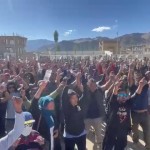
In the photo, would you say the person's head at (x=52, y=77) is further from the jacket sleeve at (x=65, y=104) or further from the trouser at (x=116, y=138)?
the trouser at (x=116, y=138)

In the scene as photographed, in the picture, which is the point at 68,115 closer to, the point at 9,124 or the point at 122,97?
the point at 122,97

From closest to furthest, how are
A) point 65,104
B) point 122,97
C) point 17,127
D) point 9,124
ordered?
point 17,127
point 65,104
point 122,97
point 9,124

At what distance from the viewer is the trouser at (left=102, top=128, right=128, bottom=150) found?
619 centimetres

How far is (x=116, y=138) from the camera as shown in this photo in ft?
20.6

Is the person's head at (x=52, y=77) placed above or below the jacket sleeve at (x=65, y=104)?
above

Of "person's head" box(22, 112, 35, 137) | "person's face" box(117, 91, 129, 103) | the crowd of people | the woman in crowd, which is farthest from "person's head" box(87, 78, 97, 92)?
"person's head" box(22, 112, 35, 137)

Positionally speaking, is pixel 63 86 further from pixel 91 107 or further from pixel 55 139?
pixel 55 139

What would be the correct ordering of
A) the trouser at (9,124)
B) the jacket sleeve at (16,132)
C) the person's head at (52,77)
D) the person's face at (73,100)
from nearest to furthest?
the jacket sleeve at (16,132)
the person's face at (73,100)
the trouser at (9,124)
the person's head at (52,77)

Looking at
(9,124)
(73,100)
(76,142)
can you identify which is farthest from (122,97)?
(9,124)

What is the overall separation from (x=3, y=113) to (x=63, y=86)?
1381 millimetres

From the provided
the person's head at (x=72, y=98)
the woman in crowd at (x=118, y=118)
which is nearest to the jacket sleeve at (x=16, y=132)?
the person's head at (x=72, y=98)

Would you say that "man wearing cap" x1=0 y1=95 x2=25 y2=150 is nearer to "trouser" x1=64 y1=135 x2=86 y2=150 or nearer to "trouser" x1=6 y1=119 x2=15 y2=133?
"trouser" x1=64 y1=135 x2=86 y2=150

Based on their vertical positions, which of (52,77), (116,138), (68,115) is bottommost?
(116,138)

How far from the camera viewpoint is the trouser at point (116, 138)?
20.3 feet
